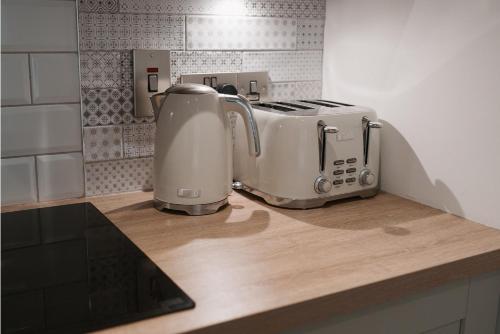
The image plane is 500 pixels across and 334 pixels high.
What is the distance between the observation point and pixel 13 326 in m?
0.73

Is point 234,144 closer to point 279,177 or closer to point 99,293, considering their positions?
point 279,177

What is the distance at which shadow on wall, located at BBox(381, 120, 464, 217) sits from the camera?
122 centimetres

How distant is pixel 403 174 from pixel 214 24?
57 centimetres

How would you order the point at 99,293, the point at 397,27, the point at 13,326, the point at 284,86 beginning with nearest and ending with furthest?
the point at 13,326, the point at 99,293, the point at 397,27, the point at 284,86

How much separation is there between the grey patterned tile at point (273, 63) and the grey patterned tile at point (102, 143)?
367 millimetres

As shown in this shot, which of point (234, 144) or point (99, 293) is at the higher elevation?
point (234, 144)

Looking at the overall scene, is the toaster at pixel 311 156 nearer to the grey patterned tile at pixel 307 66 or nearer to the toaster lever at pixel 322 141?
the toaster lever at pixel 322 141

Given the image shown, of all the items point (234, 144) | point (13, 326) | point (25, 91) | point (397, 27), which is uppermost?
point (397, 27)

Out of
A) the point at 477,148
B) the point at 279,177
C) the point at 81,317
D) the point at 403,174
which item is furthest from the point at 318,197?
the point at 81,317

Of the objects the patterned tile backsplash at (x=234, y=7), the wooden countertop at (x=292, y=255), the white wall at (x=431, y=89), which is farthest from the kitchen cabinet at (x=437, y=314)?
the patterned tile backsplash at (x=234, y=7)

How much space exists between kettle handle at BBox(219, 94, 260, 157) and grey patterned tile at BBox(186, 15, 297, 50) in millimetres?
227

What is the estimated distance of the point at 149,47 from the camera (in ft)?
4.21

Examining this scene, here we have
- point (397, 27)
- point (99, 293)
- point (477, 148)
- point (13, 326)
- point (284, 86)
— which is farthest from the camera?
point (284, 86)

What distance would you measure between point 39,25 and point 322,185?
2.21 feet
